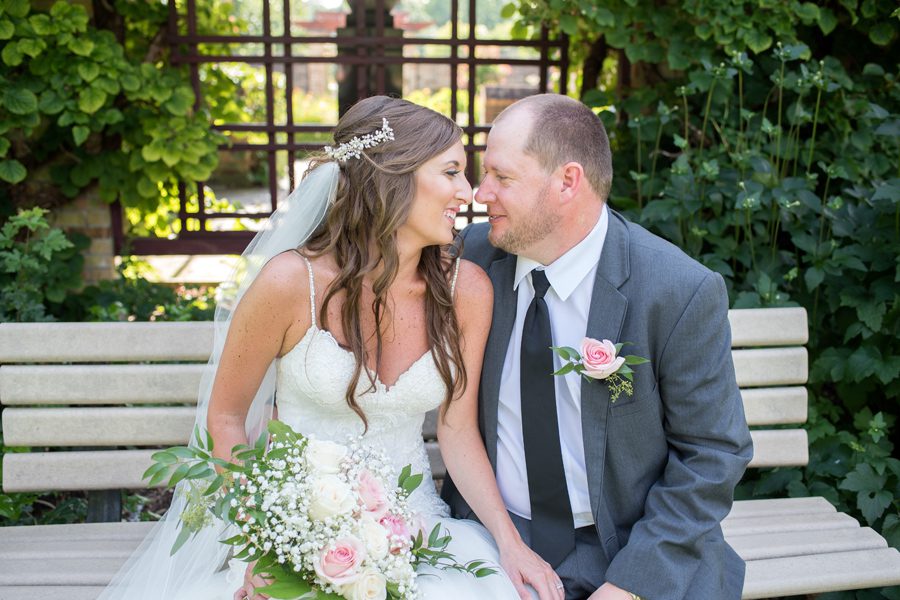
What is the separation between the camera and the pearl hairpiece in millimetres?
2615

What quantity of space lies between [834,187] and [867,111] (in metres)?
0.47

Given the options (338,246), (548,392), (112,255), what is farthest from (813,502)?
(112,255)

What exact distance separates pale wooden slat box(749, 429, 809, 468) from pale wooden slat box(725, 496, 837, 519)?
14 centimetres

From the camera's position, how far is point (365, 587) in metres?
1.99

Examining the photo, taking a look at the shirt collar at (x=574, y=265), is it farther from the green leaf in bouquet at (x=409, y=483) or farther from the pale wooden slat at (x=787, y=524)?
the pale wooden slat at (x=787, y=524)

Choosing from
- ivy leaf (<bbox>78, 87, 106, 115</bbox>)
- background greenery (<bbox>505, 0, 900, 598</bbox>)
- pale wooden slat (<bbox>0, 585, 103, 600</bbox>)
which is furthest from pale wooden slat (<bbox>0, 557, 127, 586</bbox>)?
background greenery (<bbox>505, 0, 900, 598</bbox>)

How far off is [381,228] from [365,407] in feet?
1.75

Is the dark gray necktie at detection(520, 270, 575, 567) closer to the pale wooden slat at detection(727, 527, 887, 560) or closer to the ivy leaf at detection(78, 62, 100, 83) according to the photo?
the pale wooden slat at detection(727, 527, 887, 560)

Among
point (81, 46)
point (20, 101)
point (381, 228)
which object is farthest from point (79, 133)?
point (381, 228)

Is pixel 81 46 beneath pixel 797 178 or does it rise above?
above

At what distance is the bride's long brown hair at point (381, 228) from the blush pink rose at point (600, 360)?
46cm

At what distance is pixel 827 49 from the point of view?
185 inches

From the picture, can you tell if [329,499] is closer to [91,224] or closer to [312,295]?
[312,295]

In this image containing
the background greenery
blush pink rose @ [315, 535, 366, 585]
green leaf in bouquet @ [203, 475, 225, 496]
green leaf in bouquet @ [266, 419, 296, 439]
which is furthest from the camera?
the background greenery
